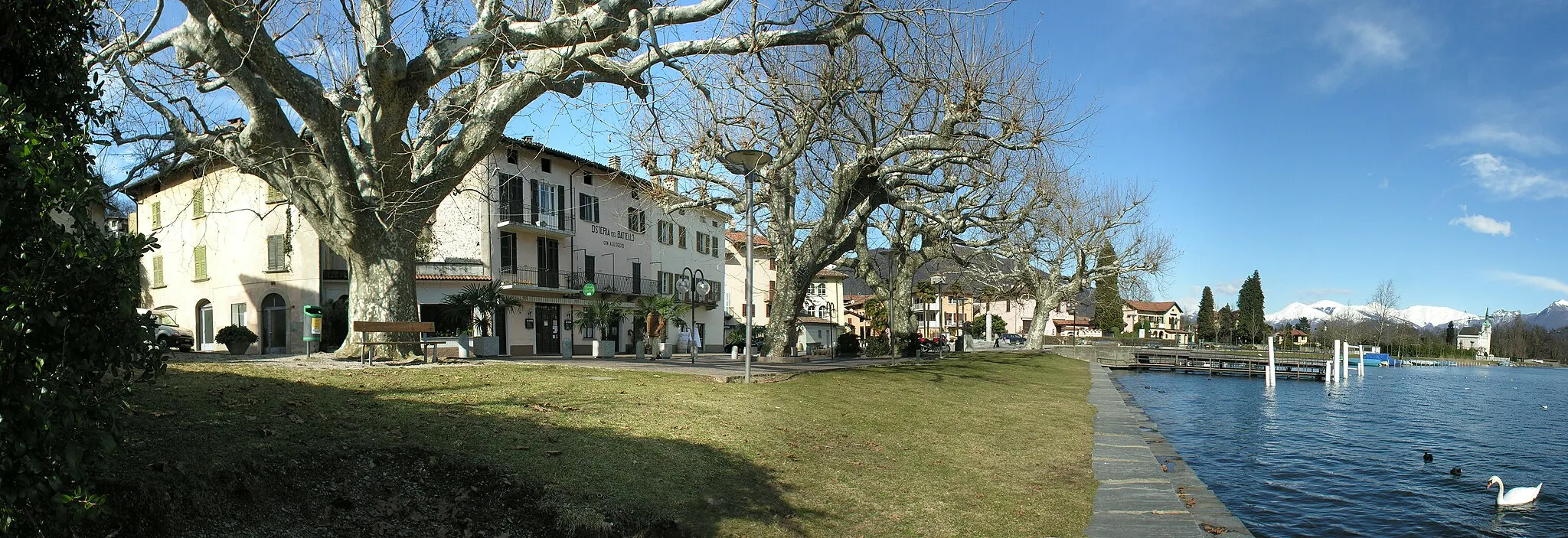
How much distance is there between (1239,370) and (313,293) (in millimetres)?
49722

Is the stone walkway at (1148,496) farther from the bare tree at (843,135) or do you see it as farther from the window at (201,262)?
→ the window at (201,262)

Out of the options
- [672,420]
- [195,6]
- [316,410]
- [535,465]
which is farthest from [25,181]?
[195,6]

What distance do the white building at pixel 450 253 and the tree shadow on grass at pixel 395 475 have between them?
1965 cm

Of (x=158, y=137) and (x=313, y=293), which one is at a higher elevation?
(x=158, y=137)

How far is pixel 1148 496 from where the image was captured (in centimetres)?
919

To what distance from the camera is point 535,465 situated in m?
6.96

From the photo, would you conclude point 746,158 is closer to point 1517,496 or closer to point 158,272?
point 1517,496

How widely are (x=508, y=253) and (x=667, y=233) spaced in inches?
480

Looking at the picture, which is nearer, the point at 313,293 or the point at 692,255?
the point at 313,293

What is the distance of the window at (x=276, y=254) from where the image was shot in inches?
1292

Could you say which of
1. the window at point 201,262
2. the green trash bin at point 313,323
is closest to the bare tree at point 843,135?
the green trash bin at point 313,323

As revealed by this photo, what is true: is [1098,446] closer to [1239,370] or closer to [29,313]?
[29,313]

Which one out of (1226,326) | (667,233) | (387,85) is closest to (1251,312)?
(1226,326)

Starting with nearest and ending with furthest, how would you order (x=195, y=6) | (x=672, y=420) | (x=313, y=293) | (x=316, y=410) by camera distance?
(x=316, y=410), (x=672, y=420), (x=195, y=6), (x=313, y=293)
